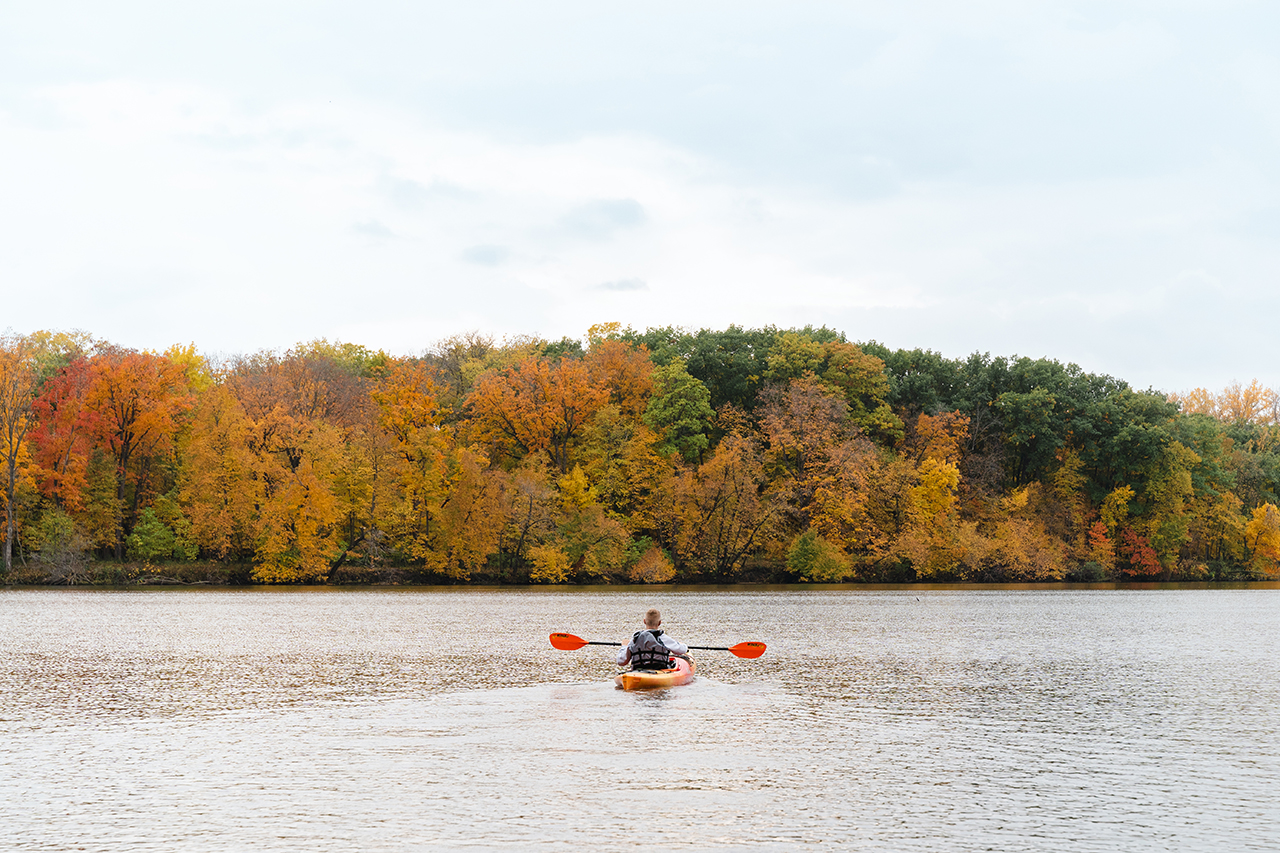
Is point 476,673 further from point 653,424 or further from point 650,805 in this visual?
point 653,424

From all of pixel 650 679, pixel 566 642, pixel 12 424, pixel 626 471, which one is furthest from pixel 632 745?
pixel 12 424

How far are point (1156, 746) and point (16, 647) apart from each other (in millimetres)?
28450

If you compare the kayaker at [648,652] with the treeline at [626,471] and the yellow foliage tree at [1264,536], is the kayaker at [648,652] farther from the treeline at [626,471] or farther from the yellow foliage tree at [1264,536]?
the yellow foliage tree at [1264,536]

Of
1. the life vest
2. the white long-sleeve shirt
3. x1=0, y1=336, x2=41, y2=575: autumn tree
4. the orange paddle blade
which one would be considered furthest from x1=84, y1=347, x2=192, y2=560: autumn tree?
the life vest

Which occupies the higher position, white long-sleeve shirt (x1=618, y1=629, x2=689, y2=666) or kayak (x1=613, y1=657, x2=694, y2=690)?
white long-sleeve shirt (x1=618, y1=629, x2=689, y2=666)

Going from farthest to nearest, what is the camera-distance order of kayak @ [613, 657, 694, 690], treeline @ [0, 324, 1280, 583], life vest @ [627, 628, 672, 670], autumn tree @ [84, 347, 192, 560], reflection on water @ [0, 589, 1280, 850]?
autumn tree @ [84, 347, 192, 560], treeline @ [0, 324, 1280, 583], life vest @ [627, 628, 672, 670], kayak @ [613, 657, 694, 690], reflection on water @ [0, 589, 1280, 850]

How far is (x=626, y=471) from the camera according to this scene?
80562 mm

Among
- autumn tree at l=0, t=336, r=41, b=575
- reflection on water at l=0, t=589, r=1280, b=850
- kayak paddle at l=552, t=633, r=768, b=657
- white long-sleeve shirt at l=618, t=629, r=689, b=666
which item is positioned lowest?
reflection on water at l=0, t=589, r=1280, b=850

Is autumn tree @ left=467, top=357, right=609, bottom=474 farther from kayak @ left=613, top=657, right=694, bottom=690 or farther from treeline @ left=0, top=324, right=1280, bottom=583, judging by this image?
kayak @ left=613, top=657, right=694, bottom=690

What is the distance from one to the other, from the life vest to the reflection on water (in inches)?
31.3

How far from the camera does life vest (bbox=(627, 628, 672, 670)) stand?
22.5 m

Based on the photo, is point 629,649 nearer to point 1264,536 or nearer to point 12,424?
point 12,424

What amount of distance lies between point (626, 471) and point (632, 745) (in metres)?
64.7

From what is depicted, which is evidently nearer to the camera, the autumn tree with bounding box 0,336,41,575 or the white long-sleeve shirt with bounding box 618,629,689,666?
the white long-sleeve shirt with bounding box 618,629,689,666
